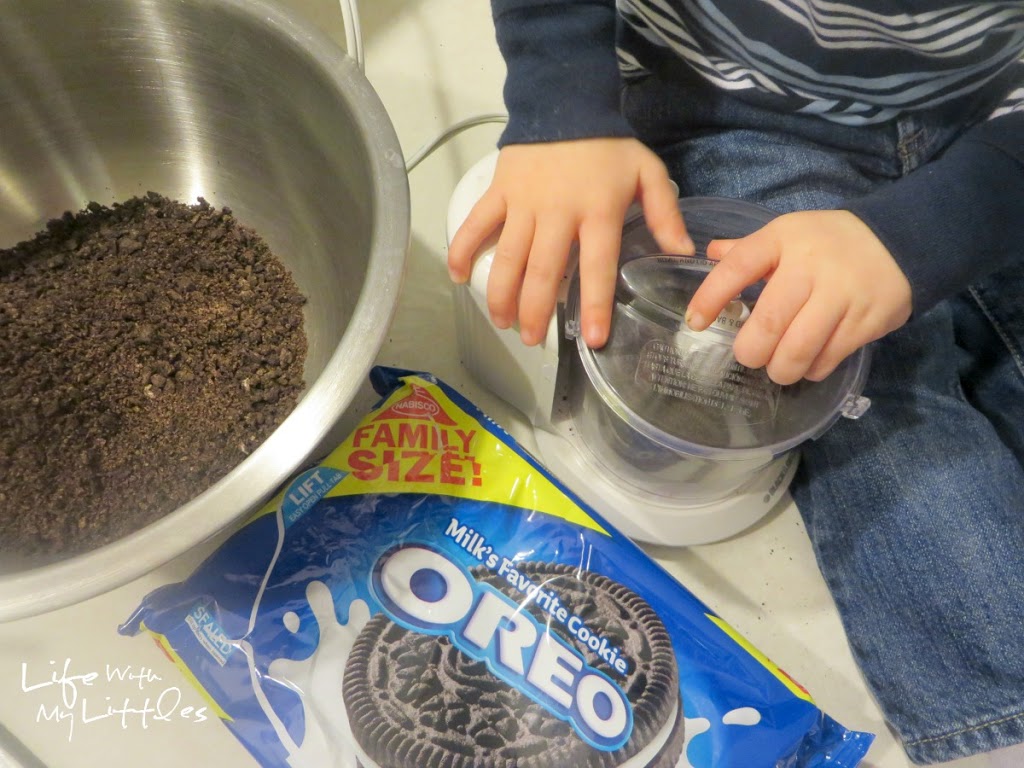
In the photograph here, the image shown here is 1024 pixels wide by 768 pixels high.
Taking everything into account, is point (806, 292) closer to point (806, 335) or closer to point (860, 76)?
point (806, 335)

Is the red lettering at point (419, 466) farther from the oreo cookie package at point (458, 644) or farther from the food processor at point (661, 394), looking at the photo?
the food processor at point (661, 394)

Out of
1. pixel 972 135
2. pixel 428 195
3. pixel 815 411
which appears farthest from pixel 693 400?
pixel 428 195

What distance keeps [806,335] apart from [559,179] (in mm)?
189

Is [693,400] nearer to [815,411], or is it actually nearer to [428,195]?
[815,411]

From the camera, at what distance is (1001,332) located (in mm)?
597

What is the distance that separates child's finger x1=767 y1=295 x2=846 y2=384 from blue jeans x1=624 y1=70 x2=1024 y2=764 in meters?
0.17

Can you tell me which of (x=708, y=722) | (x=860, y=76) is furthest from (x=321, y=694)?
(x=860, y=76)

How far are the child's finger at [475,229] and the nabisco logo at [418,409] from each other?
11cm

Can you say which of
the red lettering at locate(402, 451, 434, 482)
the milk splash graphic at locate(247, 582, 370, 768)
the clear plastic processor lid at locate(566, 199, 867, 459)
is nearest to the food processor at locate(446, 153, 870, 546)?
the clear plastic processor lid at locate(566, 199, 867, 459)

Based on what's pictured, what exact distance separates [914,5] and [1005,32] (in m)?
0.07

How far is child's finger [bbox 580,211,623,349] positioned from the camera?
458 mm

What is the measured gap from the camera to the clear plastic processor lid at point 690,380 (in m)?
0.46

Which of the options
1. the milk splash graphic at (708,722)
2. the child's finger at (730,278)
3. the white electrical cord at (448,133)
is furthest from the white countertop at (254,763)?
the child's finger at (730,278)

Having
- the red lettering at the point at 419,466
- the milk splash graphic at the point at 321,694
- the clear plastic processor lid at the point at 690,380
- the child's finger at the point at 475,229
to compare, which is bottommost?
the milk splash graphic at the point at 321,694
